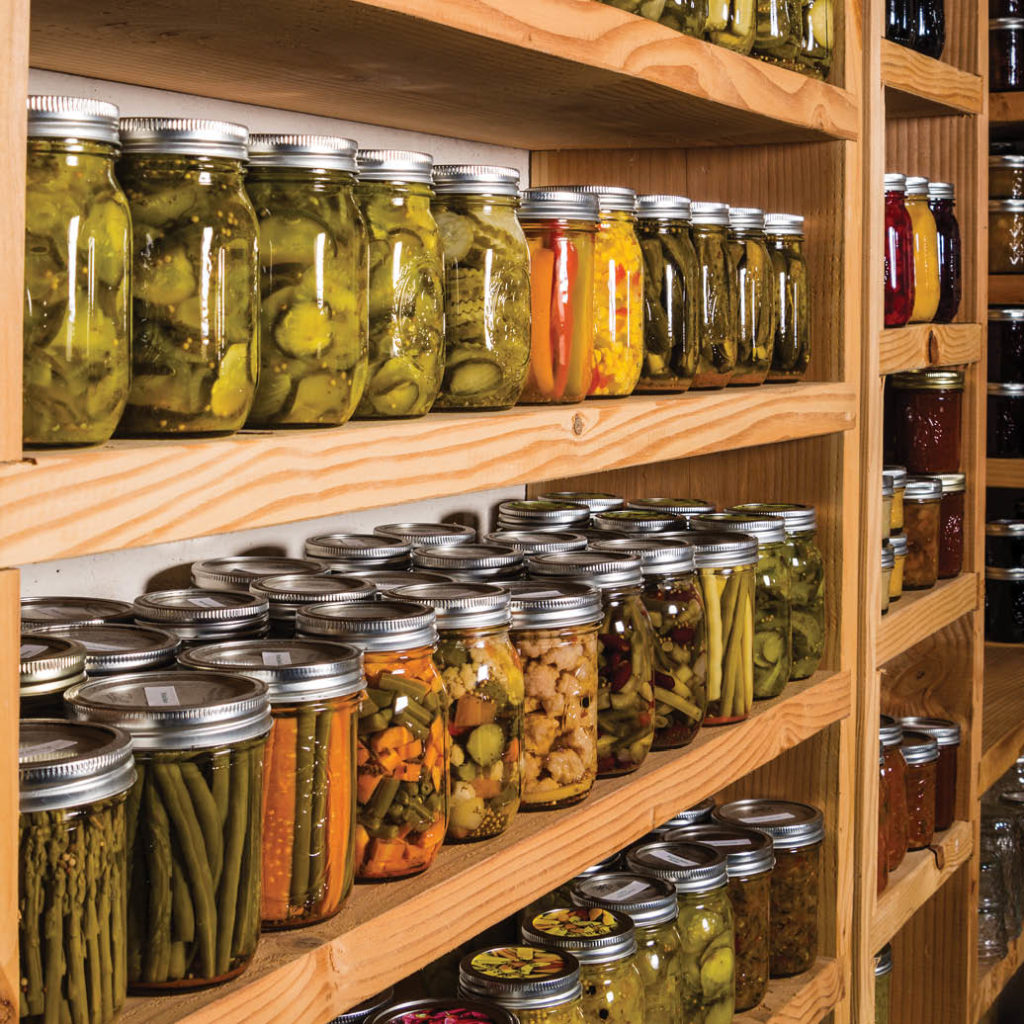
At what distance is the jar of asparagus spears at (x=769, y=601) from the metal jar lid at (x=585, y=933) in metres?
0.33

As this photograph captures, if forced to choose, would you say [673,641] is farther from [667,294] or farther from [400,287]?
[400,287]

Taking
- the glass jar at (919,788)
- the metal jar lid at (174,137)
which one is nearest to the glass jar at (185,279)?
the metal jar lid at (174,137)

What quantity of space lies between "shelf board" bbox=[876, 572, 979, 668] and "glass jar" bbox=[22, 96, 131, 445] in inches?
50.6

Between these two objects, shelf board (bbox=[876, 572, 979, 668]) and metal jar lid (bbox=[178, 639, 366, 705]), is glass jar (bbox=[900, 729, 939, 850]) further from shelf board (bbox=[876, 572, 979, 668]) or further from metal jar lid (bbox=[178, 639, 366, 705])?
metal jar lid (bbox=[178, 639, 366, 705])

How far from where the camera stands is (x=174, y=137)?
84 cm

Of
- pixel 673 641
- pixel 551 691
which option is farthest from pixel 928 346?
pixel 551 691

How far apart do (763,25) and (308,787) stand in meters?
0.96

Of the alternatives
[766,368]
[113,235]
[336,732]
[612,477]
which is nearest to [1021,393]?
[612,477]

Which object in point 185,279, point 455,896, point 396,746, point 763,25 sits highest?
point 763,25

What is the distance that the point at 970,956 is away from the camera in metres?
2.40

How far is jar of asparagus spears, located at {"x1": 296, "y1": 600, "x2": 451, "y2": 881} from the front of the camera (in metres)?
1.04

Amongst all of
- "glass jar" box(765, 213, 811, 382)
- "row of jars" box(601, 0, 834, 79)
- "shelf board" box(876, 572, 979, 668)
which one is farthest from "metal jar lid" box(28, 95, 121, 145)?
"shelf board" box(876, 572, 979, 668)

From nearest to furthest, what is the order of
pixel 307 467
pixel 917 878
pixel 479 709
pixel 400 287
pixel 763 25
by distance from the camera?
pixel 307 467, pixel 400 287, pixel 479 709, pixel 763 25, pixel 917 878

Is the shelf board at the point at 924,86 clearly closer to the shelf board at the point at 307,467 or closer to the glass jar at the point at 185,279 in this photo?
the shelf board at the point at 307,467
